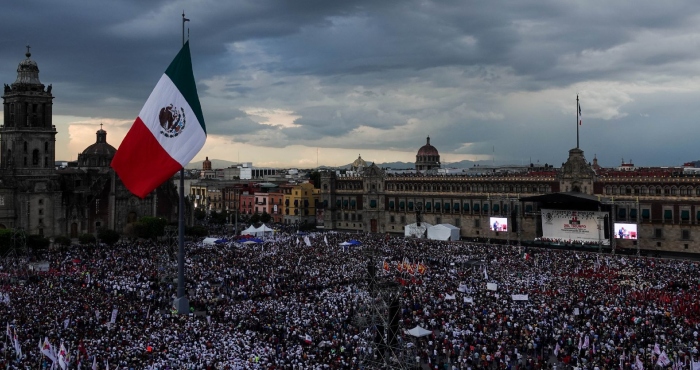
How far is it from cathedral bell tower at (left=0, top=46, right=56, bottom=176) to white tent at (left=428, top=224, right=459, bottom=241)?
4287 cm

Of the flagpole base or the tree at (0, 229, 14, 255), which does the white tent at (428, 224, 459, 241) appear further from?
the flagpole base

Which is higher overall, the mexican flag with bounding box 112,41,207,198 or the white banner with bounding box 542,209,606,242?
the mexican flag with bounding box 112,41,207,198

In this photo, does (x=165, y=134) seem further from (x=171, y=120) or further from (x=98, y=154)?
(x=98, y=154)

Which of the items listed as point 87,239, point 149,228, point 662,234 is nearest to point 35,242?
point 87,239

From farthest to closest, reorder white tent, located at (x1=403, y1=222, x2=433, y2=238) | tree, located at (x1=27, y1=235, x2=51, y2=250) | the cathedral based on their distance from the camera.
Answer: white tent, located at (x1=403, y1=222, x2=433, y2=238) < the cathedral < tree, located at (x1=27, y1=235, x2=51, y2=250)

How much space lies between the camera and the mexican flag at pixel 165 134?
1017 inches

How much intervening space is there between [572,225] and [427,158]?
208 ft

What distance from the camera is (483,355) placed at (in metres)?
25.5

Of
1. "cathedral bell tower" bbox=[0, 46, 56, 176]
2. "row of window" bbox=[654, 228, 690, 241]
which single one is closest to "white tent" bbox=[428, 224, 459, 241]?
"row of window" bbox=[654, 228, 690, 241]

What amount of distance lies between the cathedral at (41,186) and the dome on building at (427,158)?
60254mm

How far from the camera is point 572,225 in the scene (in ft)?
207

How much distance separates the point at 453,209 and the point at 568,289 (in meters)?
41.5

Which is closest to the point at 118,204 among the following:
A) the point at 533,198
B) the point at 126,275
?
the point at 126,275

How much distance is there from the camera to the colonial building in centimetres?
6181
